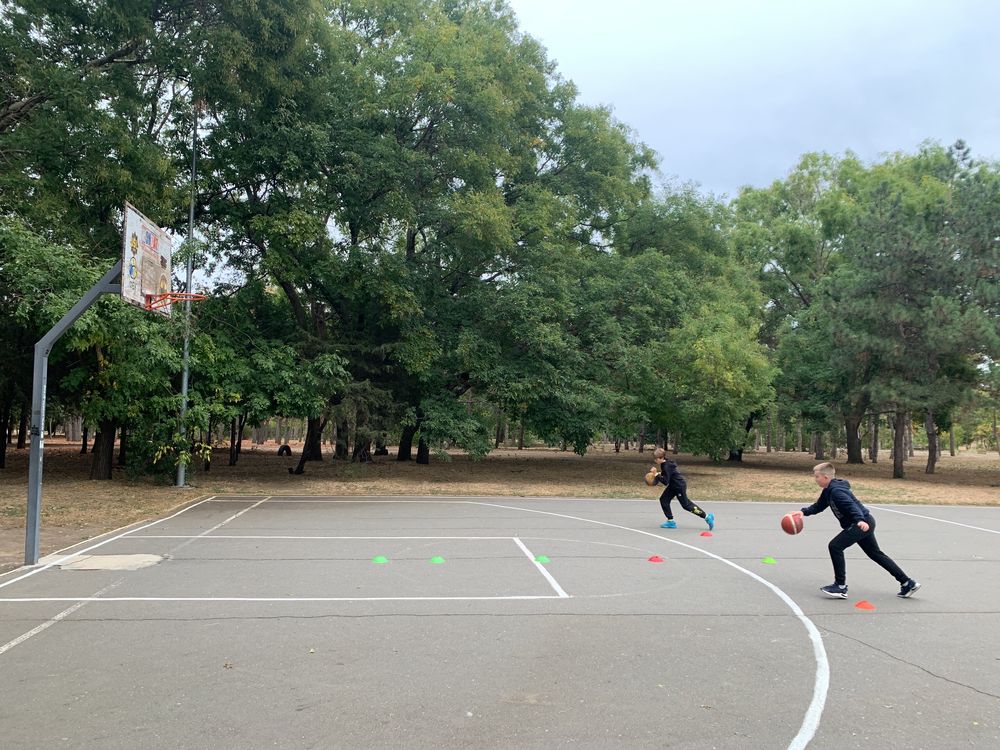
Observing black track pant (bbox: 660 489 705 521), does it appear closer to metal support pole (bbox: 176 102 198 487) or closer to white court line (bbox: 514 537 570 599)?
white court line (bbox: 514 537 570 599)

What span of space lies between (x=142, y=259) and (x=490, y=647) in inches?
330

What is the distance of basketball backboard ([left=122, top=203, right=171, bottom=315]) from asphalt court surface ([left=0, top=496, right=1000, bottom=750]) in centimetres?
385

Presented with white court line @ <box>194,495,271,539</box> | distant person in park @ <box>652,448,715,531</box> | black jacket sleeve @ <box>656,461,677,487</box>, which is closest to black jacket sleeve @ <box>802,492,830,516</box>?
distant person in park @ <box>652,448,715,531</box>

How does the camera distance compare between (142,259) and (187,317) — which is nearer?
(142,259)

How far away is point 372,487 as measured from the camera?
22.6 metres

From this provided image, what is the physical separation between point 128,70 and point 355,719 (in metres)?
20.2

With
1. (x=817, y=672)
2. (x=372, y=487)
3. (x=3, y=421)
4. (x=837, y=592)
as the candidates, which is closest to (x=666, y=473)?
(x=837, y=592)

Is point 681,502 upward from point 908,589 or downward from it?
upward

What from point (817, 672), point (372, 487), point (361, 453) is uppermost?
point (817, 672)

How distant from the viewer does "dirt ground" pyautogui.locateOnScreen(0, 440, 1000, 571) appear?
14.3 meters

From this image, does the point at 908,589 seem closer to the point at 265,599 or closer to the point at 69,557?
the point at 265,599

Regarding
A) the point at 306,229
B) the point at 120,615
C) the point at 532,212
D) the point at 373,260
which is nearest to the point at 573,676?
the point at 120,615

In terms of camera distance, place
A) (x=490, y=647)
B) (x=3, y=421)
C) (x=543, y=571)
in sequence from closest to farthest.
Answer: (x=490, y=647), (x=543, y=571), (x=3, y=421)

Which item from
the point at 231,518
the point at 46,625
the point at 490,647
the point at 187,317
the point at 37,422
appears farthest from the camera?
the point at 187,317
